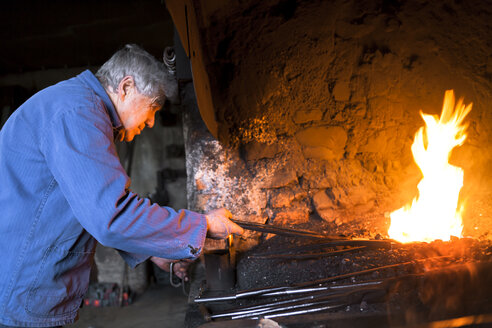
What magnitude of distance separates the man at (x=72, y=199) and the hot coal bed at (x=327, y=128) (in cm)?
78

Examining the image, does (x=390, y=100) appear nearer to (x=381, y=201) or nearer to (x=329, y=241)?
(x=381, y=201)

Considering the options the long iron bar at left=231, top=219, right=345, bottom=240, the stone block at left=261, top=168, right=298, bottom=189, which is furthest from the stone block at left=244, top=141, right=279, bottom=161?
the long iron bar at left=231, top=219, right=345, bottom=240

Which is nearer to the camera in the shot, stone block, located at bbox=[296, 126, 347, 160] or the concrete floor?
stone block, located at bbox=[296, 126, 347, 160]

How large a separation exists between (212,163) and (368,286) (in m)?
1.27

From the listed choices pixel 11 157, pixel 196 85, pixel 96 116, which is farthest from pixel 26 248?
pixel 196 85

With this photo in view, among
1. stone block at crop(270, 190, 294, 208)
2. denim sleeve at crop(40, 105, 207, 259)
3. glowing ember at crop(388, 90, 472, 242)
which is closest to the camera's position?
denim sleeve at crop(40, 105, 207, 259)

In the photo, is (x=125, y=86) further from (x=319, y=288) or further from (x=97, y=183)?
(x=319, y=288)

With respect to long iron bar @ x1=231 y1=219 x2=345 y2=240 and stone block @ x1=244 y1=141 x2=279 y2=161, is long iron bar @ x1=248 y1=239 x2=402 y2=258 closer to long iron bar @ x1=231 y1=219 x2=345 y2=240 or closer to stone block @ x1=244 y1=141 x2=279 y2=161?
long iron bar @ x1=231 y1=219 x2=345 y2=240

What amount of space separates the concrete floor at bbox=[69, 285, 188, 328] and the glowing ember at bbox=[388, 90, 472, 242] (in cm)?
283

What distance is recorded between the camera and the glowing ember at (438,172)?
2.65 metres

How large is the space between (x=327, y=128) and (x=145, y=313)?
3.39 metres

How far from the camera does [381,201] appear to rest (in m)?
2.72

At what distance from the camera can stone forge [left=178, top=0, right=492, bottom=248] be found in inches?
94.7

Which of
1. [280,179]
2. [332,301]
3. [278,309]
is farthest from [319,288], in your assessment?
[280,179]
